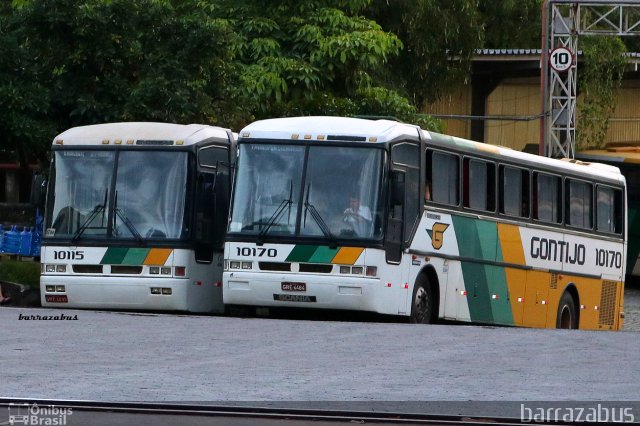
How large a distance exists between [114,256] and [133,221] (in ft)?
1.92

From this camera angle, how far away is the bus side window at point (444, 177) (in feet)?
70.7

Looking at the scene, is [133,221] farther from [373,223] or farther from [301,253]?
[373,223]

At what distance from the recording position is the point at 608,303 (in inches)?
1085

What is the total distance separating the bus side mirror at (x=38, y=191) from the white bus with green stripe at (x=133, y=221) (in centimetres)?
21

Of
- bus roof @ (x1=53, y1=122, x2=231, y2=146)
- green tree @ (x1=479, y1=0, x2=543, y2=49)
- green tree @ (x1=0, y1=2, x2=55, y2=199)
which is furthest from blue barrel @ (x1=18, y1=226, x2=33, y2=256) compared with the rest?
green tree @ (x1=479, y1=0, x2=543, y2=49)

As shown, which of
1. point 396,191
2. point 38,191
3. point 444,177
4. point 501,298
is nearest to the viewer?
point 396,191

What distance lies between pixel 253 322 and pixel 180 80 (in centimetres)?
912

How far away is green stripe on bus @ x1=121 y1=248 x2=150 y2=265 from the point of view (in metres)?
21.4

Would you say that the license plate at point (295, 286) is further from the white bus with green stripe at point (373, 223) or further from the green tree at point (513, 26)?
the green tree at point (513, 26)

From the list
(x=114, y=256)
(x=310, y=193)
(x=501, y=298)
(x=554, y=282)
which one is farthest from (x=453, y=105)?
(x=310, y=193)

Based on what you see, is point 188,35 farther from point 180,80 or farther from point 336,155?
point 336,155

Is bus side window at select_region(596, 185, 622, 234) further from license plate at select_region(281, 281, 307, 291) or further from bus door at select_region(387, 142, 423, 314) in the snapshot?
license plate at select_region(281, 281, 307, 291)

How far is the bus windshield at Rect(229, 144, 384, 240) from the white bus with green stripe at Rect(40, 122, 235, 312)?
1330 millimetres

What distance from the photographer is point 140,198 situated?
21.8 meters
